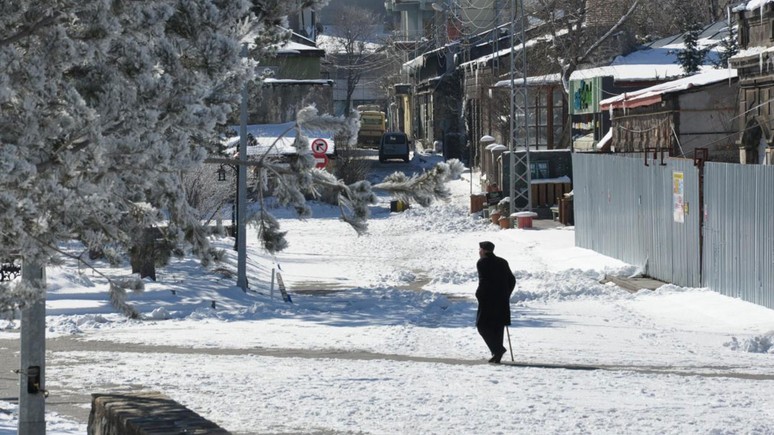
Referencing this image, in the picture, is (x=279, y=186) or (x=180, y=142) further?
(x=279, y=186)

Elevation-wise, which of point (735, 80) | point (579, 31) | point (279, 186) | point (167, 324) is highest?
point (579, 31)

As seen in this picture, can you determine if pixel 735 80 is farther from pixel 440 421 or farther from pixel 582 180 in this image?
pixel 440 421

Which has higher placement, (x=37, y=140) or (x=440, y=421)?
(x=37, y=140)

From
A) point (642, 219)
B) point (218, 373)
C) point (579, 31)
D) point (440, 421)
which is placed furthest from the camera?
point (579, 31)

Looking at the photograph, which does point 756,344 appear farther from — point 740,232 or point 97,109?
point 97,109

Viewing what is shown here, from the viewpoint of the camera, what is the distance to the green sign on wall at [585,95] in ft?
149

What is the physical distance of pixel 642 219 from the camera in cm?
2695

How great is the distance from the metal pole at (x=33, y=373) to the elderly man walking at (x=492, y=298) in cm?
660

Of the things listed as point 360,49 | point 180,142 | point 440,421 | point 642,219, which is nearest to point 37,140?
point 180,142

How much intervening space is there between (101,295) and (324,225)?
26.1 m

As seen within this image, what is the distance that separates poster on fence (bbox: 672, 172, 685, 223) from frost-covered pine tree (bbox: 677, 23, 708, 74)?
2266 cm

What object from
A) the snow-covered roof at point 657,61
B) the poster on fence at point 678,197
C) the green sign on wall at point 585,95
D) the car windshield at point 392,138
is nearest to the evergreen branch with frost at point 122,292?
the poster on fence at point 678,197

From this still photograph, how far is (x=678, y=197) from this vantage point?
24.0 m

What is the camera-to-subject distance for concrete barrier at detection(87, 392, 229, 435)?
7.68 meters
